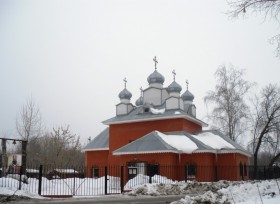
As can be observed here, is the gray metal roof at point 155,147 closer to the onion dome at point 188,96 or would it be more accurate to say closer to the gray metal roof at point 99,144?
the gray metal roof at point 99,144

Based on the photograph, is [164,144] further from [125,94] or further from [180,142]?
[125,94]

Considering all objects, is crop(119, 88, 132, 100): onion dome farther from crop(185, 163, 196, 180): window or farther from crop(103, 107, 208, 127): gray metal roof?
crop(185, 163, 196, 180): window

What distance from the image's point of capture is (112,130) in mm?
32656

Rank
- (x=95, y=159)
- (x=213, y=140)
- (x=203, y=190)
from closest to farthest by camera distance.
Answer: (x=203, y=190), (x=213, y=140), (x=95, y=159)

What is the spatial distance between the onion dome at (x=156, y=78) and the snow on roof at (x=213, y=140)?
658 centimetres

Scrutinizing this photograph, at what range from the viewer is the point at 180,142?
27.1m

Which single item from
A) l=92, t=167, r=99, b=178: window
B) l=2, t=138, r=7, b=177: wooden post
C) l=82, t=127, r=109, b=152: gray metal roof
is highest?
l=82, t=127, r=109, b=152: gray metal roof

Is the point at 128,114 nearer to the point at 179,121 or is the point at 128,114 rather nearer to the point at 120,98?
the point at 120,98

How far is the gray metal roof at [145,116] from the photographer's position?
2956cm

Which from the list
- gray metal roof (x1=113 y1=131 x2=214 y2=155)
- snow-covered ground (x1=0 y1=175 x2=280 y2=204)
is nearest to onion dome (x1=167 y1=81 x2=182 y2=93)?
gray metal roof (x1=113 y1=131 x2=214 y2=155)

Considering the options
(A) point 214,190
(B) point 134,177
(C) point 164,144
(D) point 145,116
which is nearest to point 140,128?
(D) point 145,116

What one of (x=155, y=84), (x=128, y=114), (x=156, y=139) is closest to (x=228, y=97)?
(x=155, y=84)

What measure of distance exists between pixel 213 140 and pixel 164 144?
226 inches

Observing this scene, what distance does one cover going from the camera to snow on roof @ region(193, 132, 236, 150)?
2842 cm
